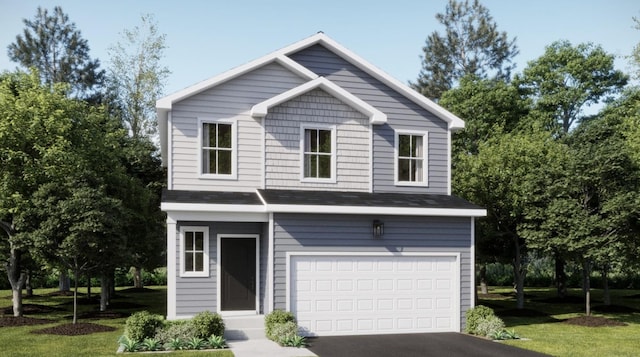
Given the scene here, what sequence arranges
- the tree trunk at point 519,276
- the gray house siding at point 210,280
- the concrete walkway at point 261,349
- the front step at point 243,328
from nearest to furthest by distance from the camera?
the concrete walkway at point 261,349 → the front step at point 243,328 → the gray house siding at point 210,280 → the tree trunk at point 519,276

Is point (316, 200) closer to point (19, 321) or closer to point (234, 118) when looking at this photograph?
point (234, 118)

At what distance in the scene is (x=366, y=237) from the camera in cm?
1698

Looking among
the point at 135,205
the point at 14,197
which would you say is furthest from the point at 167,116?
the point at 135,205

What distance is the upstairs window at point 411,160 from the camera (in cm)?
1942

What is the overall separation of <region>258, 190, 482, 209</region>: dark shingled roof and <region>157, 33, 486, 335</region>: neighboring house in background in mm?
56

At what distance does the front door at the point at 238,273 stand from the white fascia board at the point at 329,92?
399cm

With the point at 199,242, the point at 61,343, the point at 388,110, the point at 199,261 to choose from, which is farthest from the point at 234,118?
the point at 61,343

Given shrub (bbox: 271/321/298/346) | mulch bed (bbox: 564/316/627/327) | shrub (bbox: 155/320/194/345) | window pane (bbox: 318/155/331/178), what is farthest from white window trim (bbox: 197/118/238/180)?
mulch bed (bbox: 564/316/627/327)

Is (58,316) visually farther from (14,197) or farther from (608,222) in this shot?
(608,222)

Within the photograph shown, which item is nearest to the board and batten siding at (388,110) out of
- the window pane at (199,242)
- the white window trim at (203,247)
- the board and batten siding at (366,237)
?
the board and batten siding at (366,237)

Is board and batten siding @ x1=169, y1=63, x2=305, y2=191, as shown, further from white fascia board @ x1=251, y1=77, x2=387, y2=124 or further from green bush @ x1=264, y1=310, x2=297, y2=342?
green bush @ x1=264, y1=310, x2=297, y2=342

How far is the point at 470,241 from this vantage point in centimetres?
1794

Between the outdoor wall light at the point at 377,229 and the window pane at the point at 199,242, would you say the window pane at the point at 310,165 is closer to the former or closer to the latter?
the outdoor wall light at the point at 377,229

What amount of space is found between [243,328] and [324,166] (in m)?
5.66
